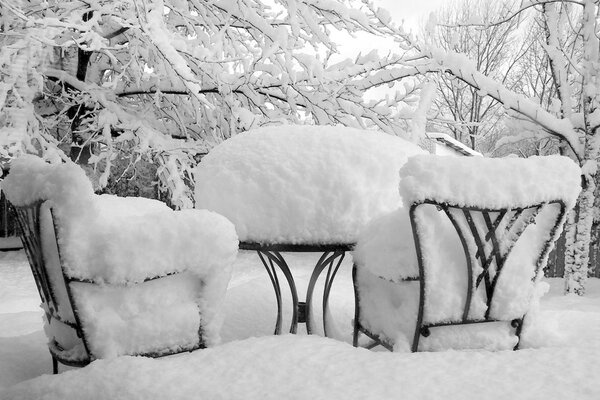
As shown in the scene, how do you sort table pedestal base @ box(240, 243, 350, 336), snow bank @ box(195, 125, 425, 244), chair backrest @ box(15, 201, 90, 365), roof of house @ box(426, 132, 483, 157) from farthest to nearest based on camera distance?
roof of house @ box(426, 132, 483, 157) → table pedestal base @ box(240, 243, 350, 336) → snow bank @ box(195, 125, 425, 244) → chair backrest @ box(15, 201, 90, 365)

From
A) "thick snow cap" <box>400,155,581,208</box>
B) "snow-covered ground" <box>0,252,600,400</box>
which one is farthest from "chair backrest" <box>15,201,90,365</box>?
"thick snow cap" <box>400,155,581,208</box>

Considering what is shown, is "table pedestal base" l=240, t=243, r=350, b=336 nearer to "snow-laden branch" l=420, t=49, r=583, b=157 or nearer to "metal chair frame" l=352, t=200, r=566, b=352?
"metal chair frame" l=352, t=200, r=566, b=352

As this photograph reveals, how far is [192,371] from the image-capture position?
1627 mm

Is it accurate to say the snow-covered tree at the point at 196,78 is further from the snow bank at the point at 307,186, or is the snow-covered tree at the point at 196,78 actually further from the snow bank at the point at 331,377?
the snow bank at the point at 331,377

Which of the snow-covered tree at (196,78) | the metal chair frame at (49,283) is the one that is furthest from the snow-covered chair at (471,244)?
the snow-covered tree at (196,78)

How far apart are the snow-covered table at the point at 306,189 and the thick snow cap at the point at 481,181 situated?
511mm

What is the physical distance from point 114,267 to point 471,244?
1.21 metres

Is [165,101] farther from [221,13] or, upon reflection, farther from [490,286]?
[490,286]

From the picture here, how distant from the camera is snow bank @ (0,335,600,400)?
146 centimetres

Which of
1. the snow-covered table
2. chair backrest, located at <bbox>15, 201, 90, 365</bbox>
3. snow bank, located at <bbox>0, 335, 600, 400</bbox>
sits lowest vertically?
snow bank, located at <bbox>0, 335, 600, 400</bbox>

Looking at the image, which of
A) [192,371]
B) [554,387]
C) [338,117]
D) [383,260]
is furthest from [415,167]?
[338,117]

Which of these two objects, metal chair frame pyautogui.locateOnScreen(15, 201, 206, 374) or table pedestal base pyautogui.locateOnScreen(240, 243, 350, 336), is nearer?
metal chair frame pyautogui.locateOnScreen(15, 201, 206, 374)

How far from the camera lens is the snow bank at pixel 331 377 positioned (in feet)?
4.80

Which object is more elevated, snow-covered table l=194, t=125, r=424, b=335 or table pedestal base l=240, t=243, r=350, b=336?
snow-covered table l=194, t=125, r=424, b=335
